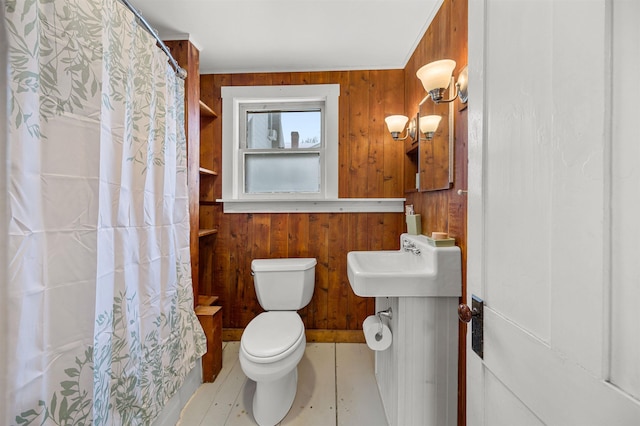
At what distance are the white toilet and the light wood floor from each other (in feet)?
0.31

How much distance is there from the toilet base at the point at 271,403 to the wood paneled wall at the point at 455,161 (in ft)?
2.86

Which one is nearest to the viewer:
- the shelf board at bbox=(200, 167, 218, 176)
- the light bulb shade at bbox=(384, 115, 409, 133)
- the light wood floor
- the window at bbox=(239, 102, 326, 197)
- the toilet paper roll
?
the toilet paper roll

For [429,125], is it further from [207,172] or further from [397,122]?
[207,172]

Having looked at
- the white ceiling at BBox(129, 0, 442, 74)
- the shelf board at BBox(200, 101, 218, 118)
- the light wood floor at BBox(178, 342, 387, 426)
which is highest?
the white ceiling at BBox(129, 0, 442, 74)

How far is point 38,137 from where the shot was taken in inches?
28.9

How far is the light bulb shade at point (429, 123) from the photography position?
4.63 feet

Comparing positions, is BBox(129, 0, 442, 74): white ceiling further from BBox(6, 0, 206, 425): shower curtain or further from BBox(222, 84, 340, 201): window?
BBox(6, 0, 206, 425): shower curtain

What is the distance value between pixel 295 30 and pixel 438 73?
0.97 m

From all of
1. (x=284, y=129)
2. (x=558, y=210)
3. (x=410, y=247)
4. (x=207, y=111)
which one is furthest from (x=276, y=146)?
(x=558, y=210)

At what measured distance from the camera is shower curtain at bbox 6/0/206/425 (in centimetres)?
70

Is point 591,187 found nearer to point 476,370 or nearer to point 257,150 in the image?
point 476,370

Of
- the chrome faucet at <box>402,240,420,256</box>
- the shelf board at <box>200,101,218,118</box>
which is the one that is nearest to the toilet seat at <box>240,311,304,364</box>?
the chrome faucet at <box>402,240,420,256</box>

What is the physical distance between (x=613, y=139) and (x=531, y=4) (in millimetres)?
324

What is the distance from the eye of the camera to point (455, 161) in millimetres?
1246
